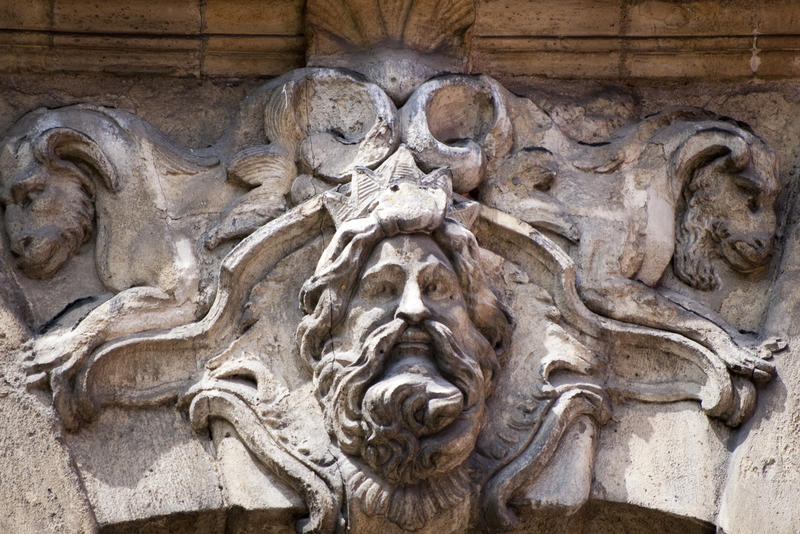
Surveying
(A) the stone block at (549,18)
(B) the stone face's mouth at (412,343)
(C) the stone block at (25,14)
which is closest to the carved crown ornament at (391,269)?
(B) the stone face's mouth at (412,343)

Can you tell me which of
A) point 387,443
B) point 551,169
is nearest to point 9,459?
point 387,443

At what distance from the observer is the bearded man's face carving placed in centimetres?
359

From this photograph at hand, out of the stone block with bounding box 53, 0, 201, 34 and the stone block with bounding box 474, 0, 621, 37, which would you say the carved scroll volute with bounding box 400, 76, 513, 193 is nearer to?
the stone block with bounding box 474, 0, 621, 37

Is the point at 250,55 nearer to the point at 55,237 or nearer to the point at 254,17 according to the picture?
the point at 254,17

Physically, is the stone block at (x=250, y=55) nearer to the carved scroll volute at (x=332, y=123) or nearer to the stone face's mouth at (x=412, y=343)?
the carved scroll volute at (x=332, y=123)

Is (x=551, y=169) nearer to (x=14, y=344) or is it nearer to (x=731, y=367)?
(x=731, y=367)

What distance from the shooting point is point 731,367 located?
3.92 meters

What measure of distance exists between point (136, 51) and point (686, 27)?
58.6 inches

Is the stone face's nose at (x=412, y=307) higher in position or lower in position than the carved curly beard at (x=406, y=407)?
higher

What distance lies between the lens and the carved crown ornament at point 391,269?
3.68 meters

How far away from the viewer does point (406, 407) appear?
358 centimetres

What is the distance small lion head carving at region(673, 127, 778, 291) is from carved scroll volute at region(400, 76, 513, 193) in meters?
0.48

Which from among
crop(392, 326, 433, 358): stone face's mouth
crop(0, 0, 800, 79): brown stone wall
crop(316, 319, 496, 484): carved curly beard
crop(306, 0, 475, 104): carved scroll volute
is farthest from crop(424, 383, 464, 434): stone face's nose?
crop(0, 0, 800, 79): brown stone wall

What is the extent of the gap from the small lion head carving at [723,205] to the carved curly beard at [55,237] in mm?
1515
